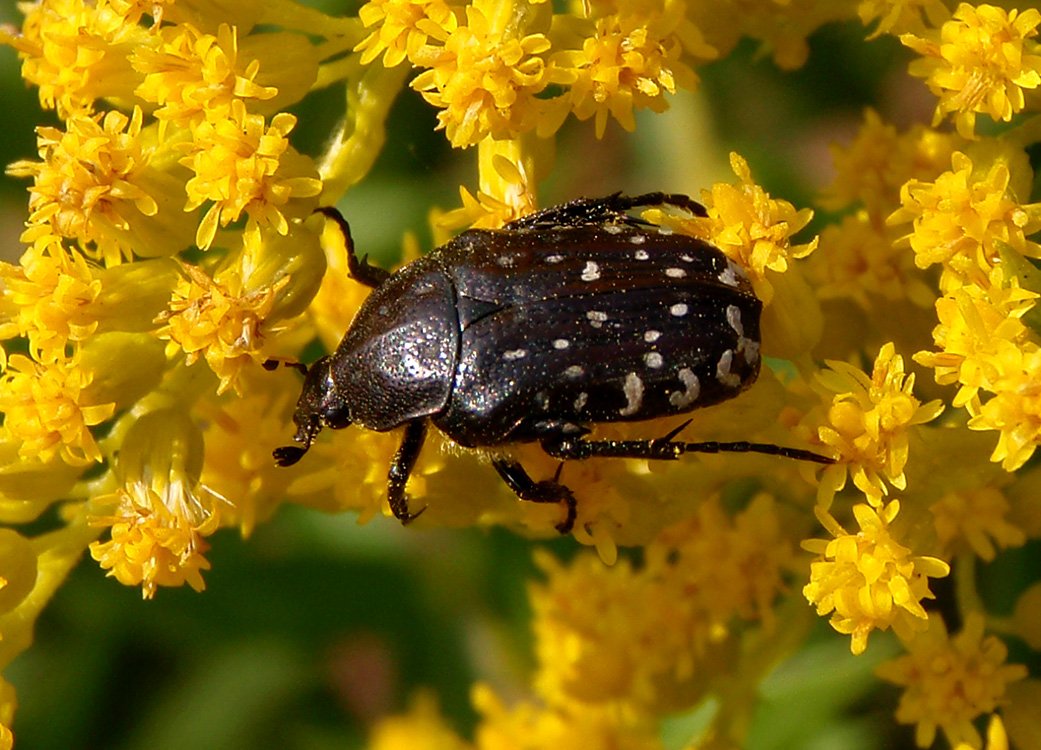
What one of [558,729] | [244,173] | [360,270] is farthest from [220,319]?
[558,729]

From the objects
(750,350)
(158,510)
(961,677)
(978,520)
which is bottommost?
(961,677)

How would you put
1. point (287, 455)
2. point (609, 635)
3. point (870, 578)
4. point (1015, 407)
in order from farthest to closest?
point (609, 635) → point (287, 455) → point (870, 578) → point (1015, 407)

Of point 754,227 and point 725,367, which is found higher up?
point 754,227

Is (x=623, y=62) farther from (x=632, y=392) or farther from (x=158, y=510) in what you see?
(x=158, y=510)

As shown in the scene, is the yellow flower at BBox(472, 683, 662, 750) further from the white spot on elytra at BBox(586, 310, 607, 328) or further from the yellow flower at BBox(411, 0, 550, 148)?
the yellow flower at BBox(411, 0, 550, 148)

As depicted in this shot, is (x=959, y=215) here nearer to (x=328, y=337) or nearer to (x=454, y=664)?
(x=328, y=337)

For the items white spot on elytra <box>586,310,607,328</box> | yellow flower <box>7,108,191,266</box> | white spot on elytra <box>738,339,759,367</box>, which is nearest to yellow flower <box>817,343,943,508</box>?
white spot on elytra <box>738,339,759,367</box>

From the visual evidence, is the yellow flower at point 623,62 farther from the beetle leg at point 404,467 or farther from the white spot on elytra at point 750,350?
the beetle leg at point 404,467
